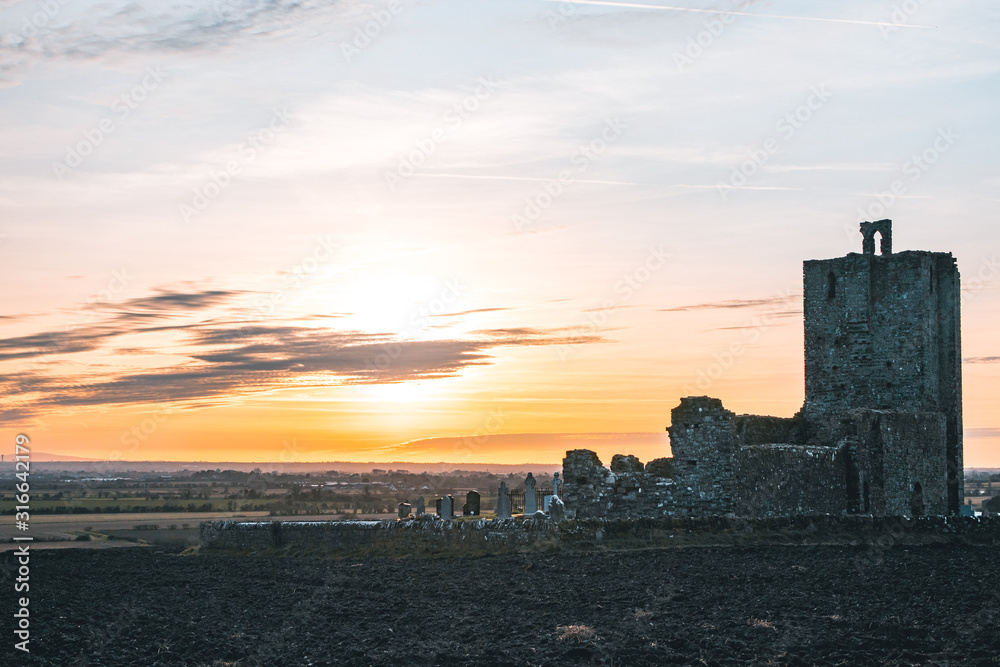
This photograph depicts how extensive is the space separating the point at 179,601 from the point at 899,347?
75.0ft

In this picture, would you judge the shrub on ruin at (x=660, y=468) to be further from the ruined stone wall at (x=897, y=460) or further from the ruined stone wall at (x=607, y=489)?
the ruined stone wall at (x=897, y=460)

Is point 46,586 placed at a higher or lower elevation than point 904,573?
lower

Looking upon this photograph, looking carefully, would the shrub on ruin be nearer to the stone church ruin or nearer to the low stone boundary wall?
the stone church ruin

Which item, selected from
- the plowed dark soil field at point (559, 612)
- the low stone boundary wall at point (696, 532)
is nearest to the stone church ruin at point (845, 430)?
the low stone boundary wall at point (696, 532)

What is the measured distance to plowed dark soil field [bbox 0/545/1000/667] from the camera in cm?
1202

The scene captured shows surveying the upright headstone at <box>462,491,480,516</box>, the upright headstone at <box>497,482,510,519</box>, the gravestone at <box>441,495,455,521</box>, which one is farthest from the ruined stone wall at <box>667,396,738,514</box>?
the upright headstone at <box>462,491,480,516</box>

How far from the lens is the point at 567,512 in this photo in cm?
2356

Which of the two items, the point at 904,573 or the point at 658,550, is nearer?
the point at 904,573

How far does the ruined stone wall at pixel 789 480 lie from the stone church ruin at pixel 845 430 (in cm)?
4

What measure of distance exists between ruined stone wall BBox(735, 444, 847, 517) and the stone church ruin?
1.7 inches

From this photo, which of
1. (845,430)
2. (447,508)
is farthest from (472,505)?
(845,430)

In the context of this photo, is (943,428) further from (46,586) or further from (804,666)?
(46,586)

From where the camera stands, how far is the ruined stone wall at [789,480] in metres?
22.8

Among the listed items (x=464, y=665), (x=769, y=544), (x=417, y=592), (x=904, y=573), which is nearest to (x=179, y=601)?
(x=417, y=592)
